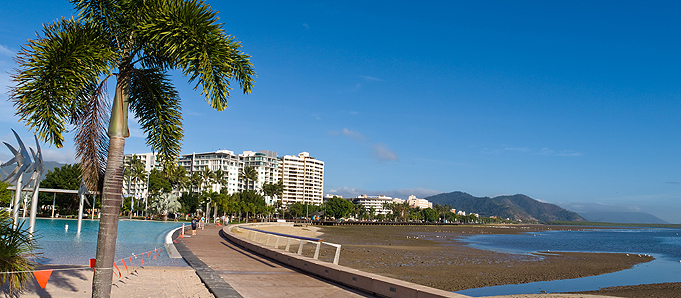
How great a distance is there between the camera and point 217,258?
15047mm

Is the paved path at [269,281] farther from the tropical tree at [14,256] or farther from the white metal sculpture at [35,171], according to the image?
the white metal sculpture at [35,171]

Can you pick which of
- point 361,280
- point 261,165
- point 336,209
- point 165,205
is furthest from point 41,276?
point 261,165

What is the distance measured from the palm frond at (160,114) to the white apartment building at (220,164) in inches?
6003

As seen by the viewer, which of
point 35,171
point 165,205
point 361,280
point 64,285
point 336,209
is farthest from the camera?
point 336,209

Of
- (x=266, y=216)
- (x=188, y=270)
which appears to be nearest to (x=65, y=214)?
(x=266, y=216)

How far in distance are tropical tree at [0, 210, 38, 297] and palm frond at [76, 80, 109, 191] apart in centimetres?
124

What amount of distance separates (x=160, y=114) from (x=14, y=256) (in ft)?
10.5

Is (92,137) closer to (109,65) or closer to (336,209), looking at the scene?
(109,65)

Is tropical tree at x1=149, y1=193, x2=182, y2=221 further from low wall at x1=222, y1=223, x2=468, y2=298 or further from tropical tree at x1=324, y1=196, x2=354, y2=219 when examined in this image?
tropical tree at x1=324, y1=196, x2=354, y2=219

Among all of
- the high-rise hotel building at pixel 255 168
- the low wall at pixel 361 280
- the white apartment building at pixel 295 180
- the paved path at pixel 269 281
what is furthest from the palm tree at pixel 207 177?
the low wall at pixel 361 280

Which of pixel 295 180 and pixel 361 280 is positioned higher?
pixel 295 180

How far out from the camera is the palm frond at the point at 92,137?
6586 mm

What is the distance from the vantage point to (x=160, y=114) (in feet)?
22.9

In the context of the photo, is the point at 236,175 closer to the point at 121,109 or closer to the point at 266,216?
the point at 266,216
